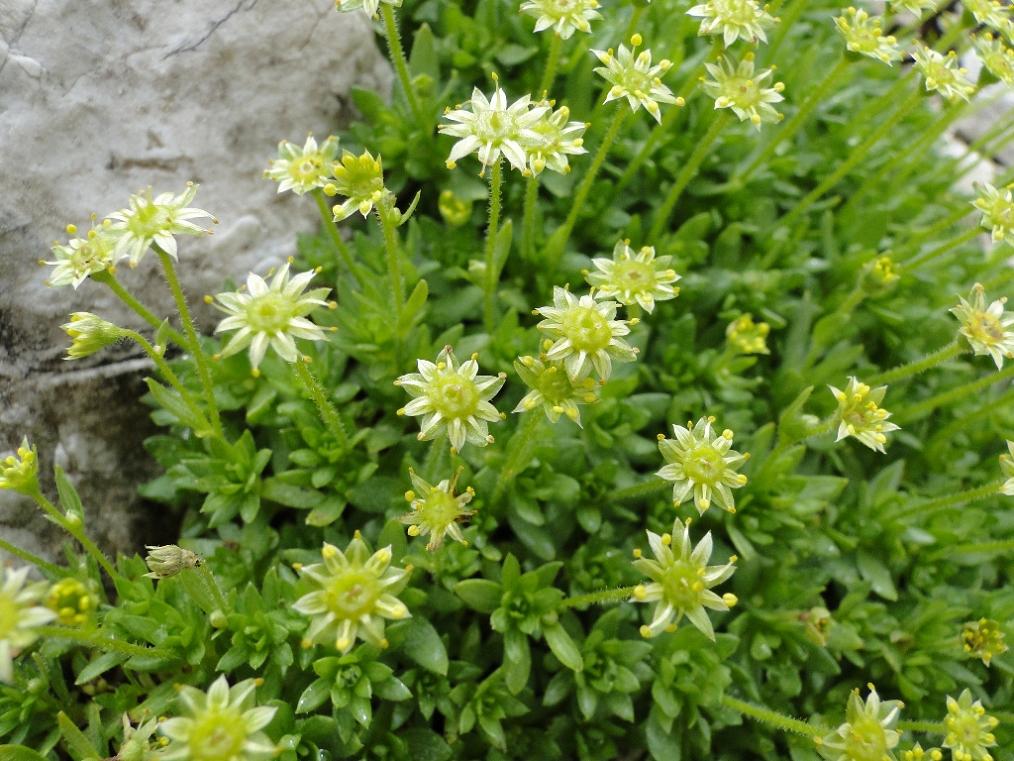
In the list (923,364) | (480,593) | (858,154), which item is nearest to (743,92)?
(858,154)

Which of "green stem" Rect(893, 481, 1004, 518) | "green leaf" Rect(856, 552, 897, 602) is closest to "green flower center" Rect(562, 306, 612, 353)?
"green stem" Rect(893, 481, 1004, 518)

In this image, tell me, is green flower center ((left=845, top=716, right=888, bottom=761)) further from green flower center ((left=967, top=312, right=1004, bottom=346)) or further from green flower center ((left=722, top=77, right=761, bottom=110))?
green flower center ((left=722, top=77, right=761, bottom=110))

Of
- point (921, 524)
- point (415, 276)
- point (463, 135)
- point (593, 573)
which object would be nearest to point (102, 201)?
point (415, 276)

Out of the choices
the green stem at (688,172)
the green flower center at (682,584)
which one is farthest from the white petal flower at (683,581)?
the green stem at (688,172)

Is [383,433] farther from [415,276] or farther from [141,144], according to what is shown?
[141,144]

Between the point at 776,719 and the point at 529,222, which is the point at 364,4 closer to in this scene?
the point at 529,222

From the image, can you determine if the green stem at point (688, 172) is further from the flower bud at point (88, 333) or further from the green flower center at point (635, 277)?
the flower bud at point (88, 333)

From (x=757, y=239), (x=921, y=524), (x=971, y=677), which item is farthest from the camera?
(x=757, y=239)
